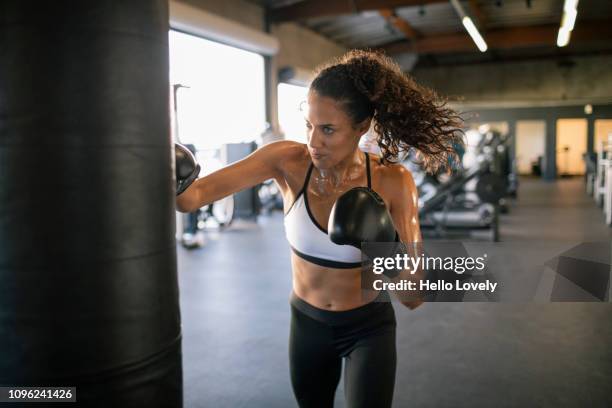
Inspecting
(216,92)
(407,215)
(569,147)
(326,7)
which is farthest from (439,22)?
(407,215)

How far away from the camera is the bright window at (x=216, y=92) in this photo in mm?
7098

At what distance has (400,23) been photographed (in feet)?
36.9

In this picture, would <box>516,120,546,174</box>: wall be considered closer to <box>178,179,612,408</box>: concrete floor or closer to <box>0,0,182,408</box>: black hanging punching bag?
<box>178,179,612,408</box>: concrete floor

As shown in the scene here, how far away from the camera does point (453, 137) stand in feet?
5.56

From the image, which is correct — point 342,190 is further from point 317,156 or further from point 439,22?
point 439,22

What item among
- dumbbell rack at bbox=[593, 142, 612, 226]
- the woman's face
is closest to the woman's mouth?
the woman's face

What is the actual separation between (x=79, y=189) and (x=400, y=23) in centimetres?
1112

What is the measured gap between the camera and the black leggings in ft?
4.96

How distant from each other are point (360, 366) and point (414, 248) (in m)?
0.36

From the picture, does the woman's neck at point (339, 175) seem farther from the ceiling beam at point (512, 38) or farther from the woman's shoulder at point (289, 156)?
the ceiling beam at point (512, 38)

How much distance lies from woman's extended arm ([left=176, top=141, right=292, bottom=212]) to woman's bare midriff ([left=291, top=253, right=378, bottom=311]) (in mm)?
293

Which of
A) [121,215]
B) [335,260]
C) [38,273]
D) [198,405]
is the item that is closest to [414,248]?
[335,260]

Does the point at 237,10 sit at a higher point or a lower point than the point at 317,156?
higher

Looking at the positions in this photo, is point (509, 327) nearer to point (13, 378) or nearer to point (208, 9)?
point (13, 378)
